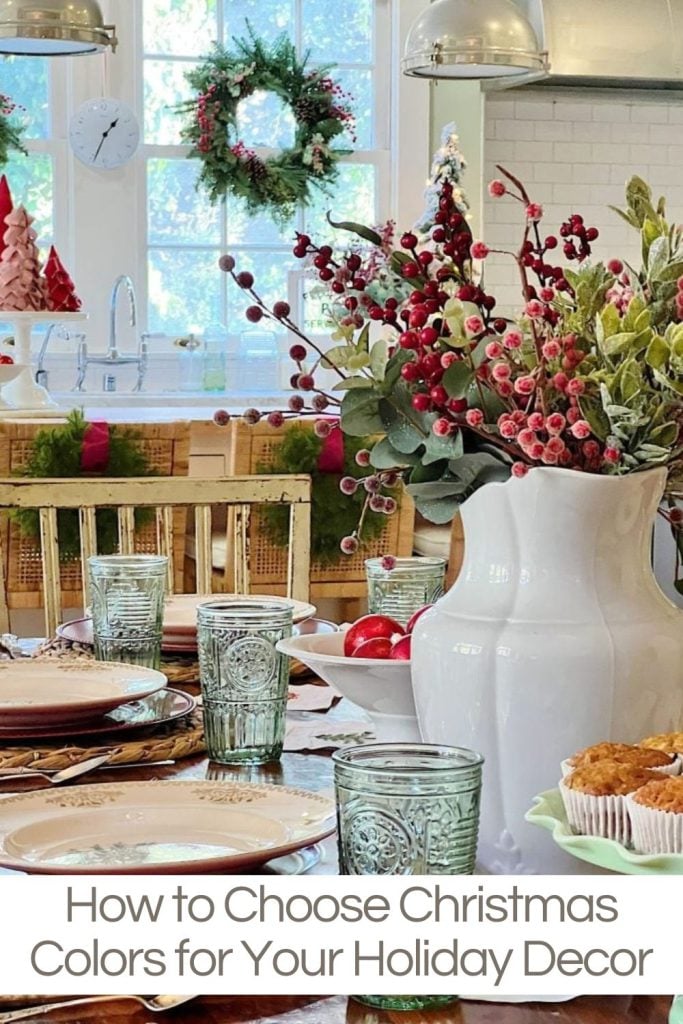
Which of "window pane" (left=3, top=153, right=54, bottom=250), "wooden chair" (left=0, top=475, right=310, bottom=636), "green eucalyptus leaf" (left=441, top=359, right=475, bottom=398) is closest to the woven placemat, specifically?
"green eucalyptus leaf" (left=441, top=359, right=475, bottom=398)

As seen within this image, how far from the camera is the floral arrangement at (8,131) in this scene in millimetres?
5832

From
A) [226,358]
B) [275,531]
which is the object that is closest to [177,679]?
[275,531]

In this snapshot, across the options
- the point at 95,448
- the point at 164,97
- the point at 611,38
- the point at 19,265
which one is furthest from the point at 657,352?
the point at 164,97

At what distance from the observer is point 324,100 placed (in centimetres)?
608

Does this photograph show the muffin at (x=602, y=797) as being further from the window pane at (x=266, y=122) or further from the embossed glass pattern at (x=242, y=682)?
the window pane at (x=266, y=122)

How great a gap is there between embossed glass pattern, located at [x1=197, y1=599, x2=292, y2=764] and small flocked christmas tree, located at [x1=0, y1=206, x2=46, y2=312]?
326 centimetres

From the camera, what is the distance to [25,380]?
420 centimetres

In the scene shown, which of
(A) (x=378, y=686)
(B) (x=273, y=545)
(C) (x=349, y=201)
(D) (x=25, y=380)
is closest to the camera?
(A) (x=378, y=686)

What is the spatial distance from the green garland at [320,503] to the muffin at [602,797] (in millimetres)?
2579

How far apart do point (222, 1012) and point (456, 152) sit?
5521mm

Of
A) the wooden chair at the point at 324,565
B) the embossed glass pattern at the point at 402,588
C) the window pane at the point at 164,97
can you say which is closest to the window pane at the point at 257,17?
the window pane at the point at 164,97

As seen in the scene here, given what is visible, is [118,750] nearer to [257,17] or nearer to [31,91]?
[31,91]

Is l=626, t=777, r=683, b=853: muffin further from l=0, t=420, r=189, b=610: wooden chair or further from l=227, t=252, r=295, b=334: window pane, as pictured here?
l=227, t=252, r=295, b=334: window pane

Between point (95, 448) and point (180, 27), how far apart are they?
3.20 metres
